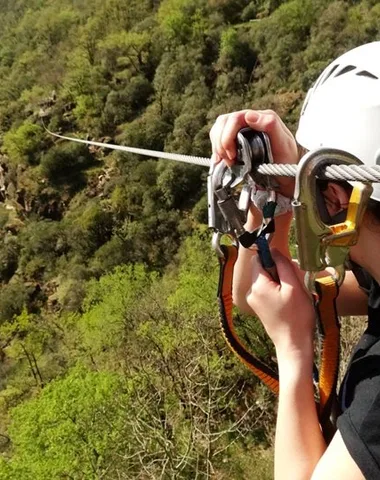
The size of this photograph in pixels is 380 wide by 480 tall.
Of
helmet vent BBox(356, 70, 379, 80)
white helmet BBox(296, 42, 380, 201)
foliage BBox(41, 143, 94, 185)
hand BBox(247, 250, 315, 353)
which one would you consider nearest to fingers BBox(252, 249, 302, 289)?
hand BBox(247, 250, 315, 353)

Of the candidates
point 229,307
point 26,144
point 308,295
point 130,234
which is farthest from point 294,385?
point 26,144

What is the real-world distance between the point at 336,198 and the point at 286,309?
26 centimetres

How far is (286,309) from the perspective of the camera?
113 centimetres

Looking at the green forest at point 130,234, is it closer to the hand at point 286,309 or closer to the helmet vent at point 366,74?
the hand at point 286,309

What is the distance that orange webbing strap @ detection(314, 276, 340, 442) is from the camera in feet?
3.48

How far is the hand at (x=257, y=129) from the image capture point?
1247 millimetres

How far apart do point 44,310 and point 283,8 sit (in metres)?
22.5

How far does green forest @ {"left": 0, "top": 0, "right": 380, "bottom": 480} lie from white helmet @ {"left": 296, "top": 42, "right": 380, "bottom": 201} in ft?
23.8

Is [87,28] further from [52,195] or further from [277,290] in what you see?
[277,290]

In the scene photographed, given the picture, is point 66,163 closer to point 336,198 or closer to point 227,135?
point 227,135

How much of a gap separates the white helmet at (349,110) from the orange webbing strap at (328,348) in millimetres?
210

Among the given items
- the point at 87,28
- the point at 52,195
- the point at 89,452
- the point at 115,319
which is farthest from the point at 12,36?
the point at 89,452

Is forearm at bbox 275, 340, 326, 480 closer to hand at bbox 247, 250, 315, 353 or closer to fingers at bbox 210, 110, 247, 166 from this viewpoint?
hand at bbox 247, 250, 315, 353

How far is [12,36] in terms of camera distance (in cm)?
5262
